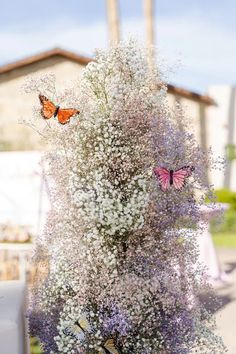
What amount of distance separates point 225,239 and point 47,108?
16.1 metres

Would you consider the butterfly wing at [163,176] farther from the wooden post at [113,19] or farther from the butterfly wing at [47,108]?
the wooden post at [113,19]

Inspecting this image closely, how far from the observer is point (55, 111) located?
16.3ft

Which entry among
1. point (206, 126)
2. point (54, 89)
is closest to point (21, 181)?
point (54, 89)

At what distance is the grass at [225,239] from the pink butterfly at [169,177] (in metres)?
14.3

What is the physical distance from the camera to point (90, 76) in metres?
5.16

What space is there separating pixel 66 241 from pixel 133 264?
47cm

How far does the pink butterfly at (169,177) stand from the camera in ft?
16.1

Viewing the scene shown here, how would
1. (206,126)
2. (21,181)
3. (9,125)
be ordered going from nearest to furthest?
(21,181)
(9,125)
(206,126)

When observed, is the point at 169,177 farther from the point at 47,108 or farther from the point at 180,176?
the point at 47,108

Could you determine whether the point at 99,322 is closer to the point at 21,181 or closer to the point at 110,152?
the point at 110,152

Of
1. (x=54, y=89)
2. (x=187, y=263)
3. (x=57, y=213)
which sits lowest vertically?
(x=187, y=263)

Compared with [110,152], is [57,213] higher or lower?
lower

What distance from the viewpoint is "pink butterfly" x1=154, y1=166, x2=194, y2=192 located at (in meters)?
4.89

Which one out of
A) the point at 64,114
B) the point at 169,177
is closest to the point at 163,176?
the point at 169,177
